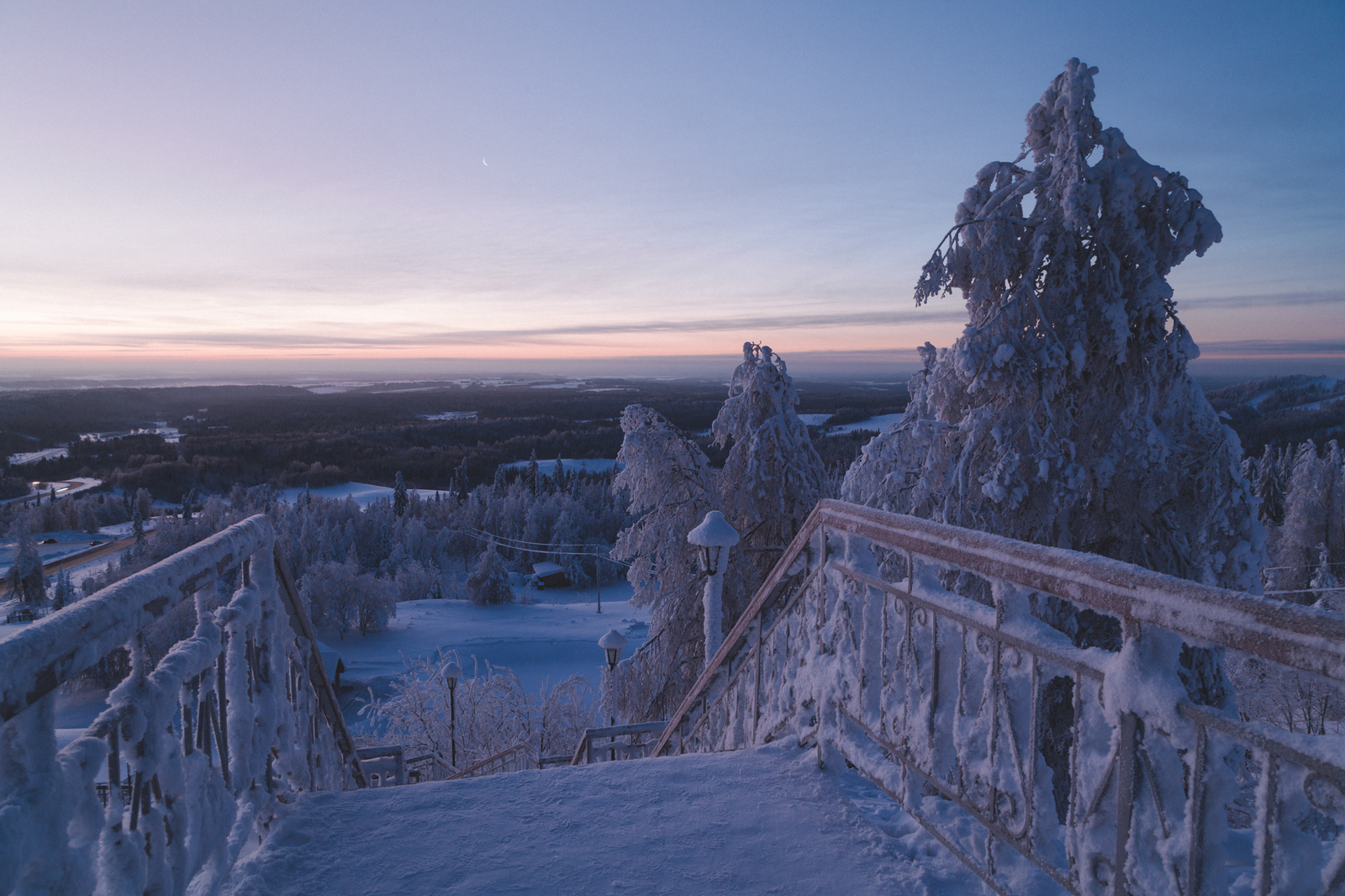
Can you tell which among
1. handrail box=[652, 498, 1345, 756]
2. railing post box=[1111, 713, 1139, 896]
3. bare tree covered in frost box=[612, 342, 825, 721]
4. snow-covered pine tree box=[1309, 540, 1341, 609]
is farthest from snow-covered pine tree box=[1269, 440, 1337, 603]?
railing post box=[1111, 713, 1139, 896]

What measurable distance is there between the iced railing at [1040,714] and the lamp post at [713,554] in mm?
3817

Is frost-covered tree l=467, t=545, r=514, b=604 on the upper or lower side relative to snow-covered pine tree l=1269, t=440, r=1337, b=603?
lower

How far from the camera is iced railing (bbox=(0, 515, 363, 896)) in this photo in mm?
1295

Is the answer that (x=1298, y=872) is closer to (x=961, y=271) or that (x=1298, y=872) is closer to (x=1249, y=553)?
(x=961, y=271)

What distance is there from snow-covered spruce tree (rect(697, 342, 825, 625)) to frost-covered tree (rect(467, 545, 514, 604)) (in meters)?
38.1

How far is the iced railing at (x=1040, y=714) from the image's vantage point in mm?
1351

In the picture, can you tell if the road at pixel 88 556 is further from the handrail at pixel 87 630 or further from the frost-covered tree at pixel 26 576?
the handrail at pixel 87 630

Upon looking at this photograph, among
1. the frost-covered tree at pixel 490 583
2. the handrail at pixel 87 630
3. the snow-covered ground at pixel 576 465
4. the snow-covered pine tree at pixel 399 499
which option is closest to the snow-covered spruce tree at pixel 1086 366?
the handrail at pixel 87 630

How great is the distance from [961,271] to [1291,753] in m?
8.32

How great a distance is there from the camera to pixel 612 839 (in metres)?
2.65

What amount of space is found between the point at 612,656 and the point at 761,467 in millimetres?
4812

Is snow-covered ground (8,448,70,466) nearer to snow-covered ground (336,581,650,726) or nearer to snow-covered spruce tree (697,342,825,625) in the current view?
snow-covered ground (336,581,650,726)

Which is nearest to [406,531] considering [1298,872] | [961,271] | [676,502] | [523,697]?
[523,697]

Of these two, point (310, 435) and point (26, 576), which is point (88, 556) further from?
point (310, 435)
